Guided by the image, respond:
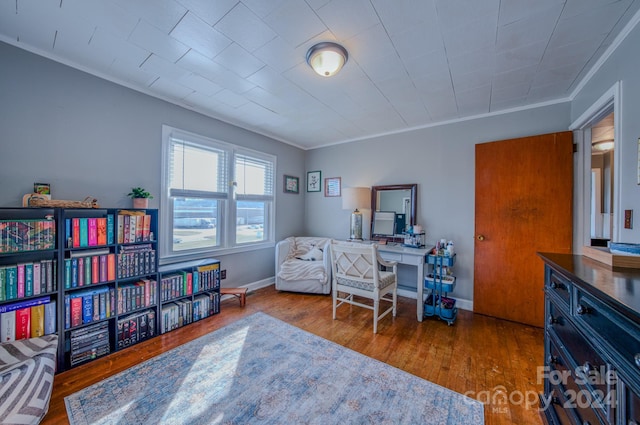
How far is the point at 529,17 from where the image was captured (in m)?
1.50

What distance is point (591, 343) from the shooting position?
0.88 meters

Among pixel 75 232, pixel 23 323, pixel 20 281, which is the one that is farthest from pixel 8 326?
pixel 75 232

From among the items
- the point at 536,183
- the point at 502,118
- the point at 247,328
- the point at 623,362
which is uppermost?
the point at 502,118

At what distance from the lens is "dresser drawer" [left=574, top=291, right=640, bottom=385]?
2.15ft

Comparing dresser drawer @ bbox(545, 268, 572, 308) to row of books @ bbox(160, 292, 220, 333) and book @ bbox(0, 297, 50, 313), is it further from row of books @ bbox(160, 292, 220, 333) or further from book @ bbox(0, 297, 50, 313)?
A: book @ bbox(0, 297, 50, 313)

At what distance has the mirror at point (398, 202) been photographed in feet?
11.2

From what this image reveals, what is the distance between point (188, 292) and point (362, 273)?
6.31ft

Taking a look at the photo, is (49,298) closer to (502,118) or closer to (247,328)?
(247,328)

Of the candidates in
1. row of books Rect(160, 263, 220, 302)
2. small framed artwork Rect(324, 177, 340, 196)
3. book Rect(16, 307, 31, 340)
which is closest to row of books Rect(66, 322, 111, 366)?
book Rect(16, 307, 31, 340)

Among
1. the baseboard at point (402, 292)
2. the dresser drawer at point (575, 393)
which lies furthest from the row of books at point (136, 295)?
the dresser drawer at point (575, 393)

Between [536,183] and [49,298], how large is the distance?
182 inches

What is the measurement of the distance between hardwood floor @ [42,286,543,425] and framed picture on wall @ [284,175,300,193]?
195cm

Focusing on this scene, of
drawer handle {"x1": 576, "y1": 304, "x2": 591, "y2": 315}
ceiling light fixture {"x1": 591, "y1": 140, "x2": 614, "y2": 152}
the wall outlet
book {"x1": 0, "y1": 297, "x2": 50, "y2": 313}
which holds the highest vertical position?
ceiling light fixture {"x1": 591, "y1": 140, "x2": 614, "y2": 152}

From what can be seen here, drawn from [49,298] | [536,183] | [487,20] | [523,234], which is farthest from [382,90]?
[49,298]
